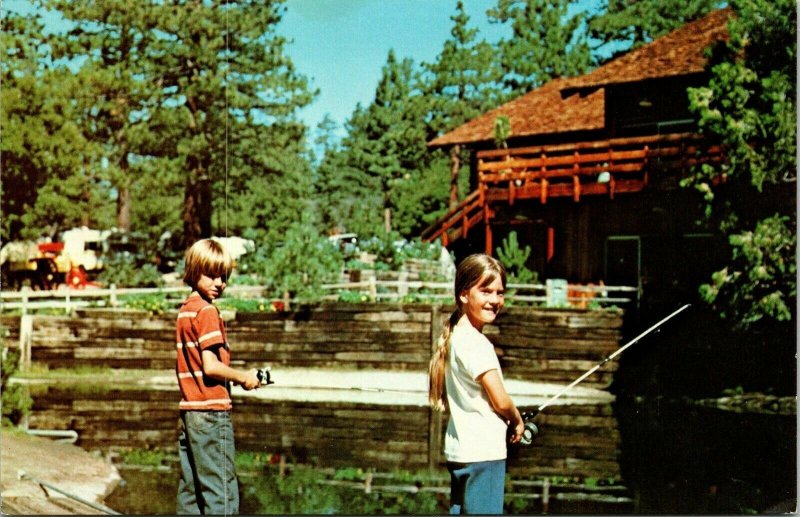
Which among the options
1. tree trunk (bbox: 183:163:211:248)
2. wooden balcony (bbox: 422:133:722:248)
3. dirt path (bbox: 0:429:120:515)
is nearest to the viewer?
dirt path (bbox: 0:429:120:515)

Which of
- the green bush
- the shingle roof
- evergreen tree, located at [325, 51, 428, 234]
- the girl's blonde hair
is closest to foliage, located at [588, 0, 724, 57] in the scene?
the shingle roof

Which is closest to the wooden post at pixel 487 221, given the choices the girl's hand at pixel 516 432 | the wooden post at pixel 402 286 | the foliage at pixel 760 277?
the wooden post at pixel 402 286

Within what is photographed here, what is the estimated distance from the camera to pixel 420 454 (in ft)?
Answer: 35.1

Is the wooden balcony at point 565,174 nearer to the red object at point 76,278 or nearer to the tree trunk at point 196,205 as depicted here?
the tree trunk at point 196,205

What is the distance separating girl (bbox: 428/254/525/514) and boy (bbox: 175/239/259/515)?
31.9 inches

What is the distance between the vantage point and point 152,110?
19.2m

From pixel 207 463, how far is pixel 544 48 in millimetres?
21433

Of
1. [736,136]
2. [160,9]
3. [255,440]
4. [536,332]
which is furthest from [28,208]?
[736,136]

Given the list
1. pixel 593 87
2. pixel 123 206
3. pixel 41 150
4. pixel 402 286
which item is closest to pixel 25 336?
pixel 41 150

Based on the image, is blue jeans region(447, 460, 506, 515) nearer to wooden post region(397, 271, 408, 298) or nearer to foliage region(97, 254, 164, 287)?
wooden post region(397, 271, 408, 298)

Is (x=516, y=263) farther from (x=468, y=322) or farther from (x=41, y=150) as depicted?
(x=468, y=322)

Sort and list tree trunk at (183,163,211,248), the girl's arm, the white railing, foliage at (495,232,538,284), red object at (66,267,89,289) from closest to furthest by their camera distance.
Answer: the girl's arm → the white railing → foliage at (495,232,538,284) → red object at (66,267,89,289) → tree trunk at (183,163,211,248)

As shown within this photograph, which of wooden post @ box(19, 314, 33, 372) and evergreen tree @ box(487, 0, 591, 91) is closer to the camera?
wooden post @ box(19, 314, 33, 372)

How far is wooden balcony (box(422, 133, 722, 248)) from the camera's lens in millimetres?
16375
